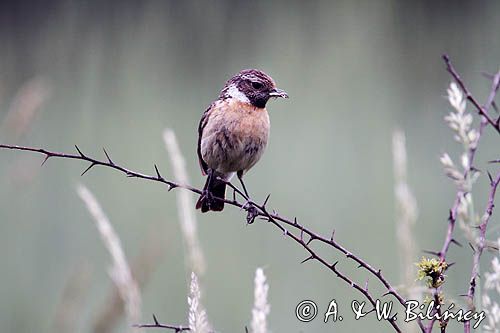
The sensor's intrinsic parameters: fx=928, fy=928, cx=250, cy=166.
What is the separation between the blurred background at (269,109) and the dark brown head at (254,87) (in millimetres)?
2135

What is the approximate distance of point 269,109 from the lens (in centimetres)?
693

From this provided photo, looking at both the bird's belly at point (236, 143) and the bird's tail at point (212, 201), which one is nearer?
the bird's tail at point (212, 201)

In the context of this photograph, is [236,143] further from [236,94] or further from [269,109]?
[269,109]

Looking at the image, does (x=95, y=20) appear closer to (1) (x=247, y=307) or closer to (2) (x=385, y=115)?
(2) (x=385, y=115)

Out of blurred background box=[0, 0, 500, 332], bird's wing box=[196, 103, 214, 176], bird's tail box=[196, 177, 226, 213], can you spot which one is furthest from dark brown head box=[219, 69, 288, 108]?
blurred background box=[0, 0, 500, 332]

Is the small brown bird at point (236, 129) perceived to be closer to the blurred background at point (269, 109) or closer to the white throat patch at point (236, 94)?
the white throat patch at point (236, 94)

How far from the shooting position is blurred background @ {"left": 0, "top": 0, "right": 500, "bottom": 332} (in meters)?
5.85

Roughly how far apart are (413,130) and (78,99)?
2518 mm

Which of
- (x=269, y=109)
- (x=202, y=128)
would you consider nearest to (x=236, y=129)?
(x=202, y=128)

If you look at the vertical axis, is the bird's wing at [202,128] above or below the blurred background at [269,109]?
below

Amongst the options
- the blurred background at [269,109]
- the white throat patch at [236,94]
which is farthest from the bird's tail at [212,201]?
the blurred background at [269,109]

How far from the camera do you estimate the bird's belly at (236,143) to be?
3.35 meters

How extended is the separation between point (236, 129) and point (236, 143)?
0.18 feet

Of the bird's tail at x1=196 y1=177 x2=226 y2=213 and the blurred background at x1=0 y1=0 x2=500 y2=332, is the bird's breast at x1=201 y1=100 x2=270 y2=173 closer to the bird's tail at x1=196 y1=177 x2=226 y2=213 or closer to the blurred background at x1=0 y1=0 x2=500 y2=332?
the bird's tail at x1=196 y1=177 x2=226 y2=213
